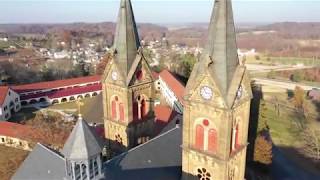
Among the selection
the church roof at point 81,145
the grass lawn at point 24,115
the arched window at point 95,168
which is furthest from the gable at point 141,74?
the grass lawn at point 24,115

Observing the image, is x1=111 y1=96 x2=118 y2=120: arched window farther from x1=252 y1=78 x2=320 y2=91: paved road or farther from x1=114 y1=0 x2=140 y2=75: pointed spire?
x1=252 y1=78 x2=320 y2=91: paved road

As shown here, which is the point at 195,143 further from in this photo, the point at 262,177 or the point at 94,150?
the point at 262,177

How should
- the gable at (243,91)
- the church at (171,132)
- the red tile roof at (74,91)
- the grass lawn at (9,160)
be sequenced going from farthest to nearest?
the red tile roof at (74,91) → the grass lawn at (9,160) → the gable at (243,91) → the church at (171,132)

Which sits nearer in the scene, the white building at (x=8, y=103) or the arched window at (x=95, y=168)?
the arched window at (x=95, y=168)

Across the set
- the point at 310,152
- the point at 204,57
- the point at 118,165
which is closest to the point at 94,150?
the point at 118,165

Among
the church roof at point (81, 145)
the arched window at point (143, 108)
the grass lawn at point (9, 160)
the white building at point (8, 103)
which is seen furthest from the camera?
the white building at point (8, 103)

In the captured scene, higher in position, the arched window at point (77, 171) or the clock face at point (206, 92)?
the clock face at point (206, 92)

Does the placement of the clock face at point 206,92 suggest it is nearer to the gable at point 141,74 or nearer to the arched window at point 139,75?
the gable at point 141,74

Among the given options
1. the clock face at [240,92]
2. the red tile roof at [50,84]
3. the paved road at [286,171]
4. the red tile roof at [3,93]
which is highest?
the clock face at [240,92]

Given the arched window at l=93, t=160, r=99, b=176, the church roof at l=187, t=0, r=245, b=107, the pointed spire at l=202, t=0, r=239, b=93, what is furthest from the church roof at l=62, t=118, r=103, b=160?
the pointed spire at l=202, t=0, r=239, b=93
